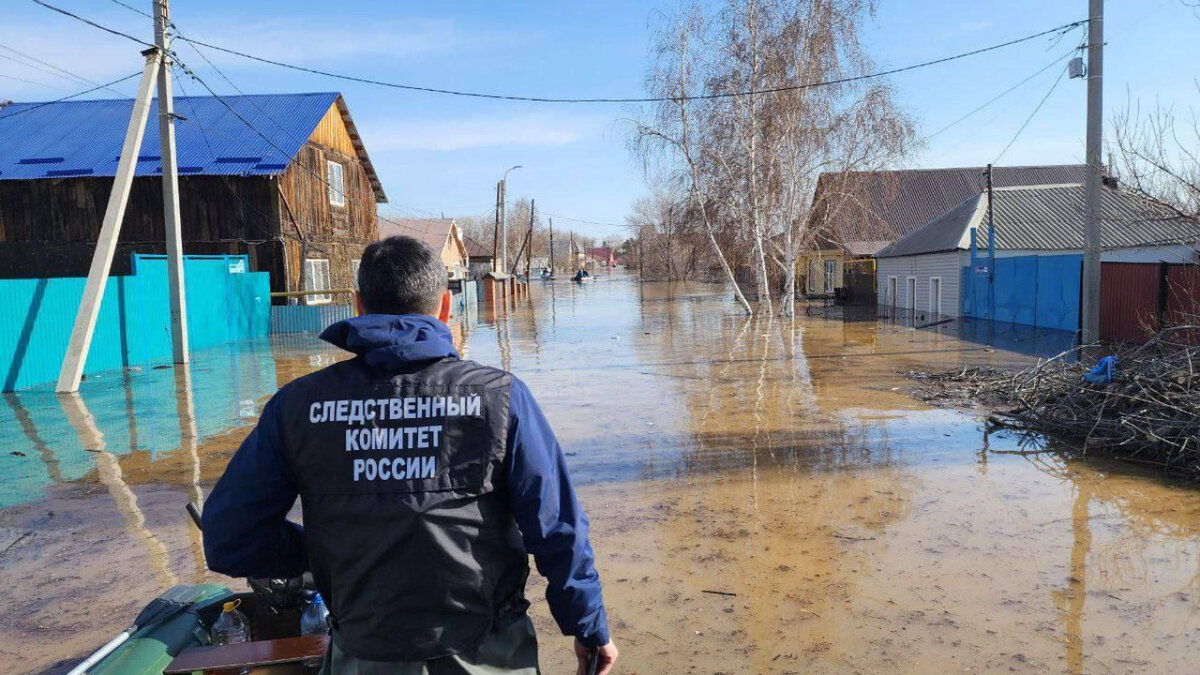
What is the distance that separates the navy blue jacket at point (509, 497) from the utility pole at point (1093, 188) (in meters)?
13.1

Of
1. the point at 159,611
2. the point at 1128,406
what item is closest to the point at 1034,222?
the point at 1128,406

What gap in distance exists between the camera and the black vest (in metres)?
1.89

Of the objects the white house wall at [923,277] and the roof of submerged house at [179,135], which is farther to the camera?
the white house wall at [923,277]

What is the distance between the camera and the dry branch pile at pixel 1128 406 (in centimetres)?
723

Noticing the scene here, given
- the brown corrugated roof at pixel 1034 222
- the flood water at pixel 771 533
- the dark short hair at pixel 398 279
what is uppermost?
the brown corrugated roof at pixel 1034 222

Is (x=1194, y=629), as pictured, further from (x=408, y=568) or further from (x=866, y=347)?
(x=866, y=347)

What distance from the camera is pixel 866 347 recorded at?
18047 mm

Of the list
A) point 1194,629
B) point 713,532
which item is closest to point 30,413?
point 713,532

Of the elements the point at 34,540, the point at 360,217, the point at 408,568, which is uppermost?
the point at 360,217

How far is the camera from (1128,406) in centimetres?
795

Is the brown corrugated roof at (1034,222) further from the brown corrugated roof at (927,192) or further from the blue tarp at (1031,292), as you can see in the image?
the brown corrugated roof at (927,192)

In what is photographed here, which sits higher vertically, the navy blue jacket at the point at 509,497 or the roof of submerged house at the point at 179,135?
the roof of submerged house at the point at 179,135

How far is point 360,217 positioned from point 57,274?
1183cm

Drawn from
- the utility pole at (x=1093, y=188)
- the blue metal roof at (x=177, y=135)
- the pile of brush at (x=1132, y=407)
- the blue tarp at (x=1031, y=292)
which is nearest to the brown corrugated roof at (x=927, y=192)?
the blue tarp at (x=1031, y=292)
